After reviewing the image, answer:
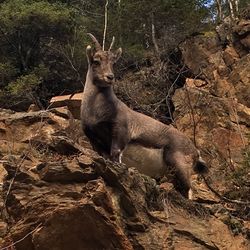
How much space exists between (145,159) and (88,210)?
2937 mm

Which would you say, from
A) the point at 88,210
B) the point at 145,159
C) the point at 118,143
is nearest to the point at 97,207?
the point at 88,210

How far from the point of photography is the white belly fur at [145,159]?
10008 mm

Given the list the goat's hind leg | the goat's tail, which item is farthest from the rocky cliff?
the goat's tail

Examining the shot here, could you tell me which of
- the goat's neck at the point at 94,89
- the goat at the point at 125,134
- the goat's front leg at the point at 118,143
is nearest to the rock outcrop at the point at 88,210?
the goat's front leg at the point at 118,143

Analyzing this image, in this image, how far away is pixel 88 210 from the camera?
289 inches

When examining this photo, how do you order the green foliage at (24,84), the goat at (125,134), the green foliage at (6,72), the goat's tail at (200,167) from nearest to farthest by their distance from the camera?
the goat at (125,134) → the goat's tail at (200,167) → the green foliage at (24,84) → the green foliage at (6,72)

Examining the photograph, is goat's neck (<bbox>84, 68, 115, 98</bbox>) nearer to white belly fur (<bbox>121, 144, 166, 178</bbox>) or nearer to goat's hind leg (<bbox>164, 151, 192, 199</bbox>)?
white belly fur (<bbox>121, 144, 166, 178</bbox>)

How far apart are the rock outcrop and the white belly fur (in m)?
1.43

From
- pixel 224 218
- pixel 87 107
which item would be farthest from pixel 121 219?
pixel 87 107

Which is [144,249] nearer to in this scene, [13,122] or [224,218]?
[224,218]

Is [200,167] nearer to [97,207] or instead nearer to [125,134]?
[125,134]

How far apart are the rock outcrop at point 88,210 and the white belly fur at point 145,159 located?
1.43 metres

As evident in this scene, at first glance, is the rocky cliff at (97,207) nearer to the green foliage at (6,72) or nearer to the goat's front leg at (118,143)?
the goat's front leg at (118,143)

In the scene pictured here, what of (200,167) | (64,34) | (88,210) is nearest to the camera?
(88,210)
